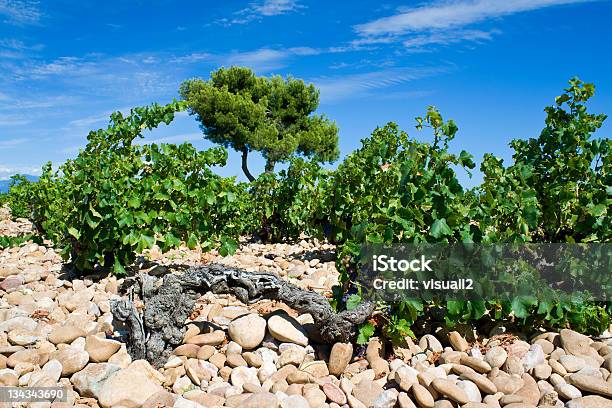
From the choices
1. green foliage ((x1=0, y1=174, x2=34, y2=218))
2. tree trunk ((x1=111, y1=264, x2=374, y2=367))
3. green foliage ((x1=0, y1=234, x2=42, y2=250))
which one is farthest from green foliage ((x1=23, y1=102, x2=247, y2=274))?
green foliage ((x1=0, y1=174, x2=34, y2=218))

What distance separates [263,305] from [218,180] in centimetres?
177

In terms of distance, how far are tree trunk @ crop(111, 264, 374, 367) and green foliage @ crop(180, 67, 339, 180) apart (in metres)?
20.8

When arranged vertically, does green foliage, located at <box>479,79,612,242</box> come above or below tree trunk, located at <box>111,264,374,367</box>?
above

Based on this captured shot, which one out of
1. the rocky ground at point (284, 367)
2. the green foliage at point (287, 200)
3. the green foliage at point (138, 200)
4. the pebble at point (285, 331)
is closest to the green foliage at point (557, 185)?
the rocky ground at point (284, 367)

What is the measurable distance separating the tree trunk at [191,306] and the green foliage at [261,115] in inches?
818

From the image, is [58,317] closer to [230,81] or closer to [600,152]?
[600,152]

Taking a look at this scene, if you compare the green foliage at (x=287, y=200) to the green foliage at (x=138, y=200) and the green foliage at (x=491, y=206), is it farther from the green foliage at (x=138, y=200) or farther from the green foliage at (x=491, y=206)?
the green foliage at (x=491, y=206)

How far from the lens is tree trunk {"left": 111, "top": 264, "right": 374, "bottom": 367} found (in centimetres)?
382

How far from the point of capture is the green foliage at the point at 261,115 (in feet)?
81.7

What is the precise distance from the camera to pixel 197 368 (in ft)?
12.2

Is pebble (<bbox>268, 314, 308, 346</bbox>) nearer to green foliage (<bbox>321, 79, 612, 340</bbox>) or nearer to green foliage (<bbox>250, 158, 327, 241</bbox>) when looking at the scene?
green foliage (<bbox>321, 79, 612, 340</bbox>)

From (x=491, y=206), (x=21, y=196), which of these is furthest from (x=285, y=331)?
(x=21, y=196)

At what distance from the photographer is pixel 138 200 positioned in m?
5.58

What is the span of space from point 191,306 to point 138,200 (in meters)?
1.97
